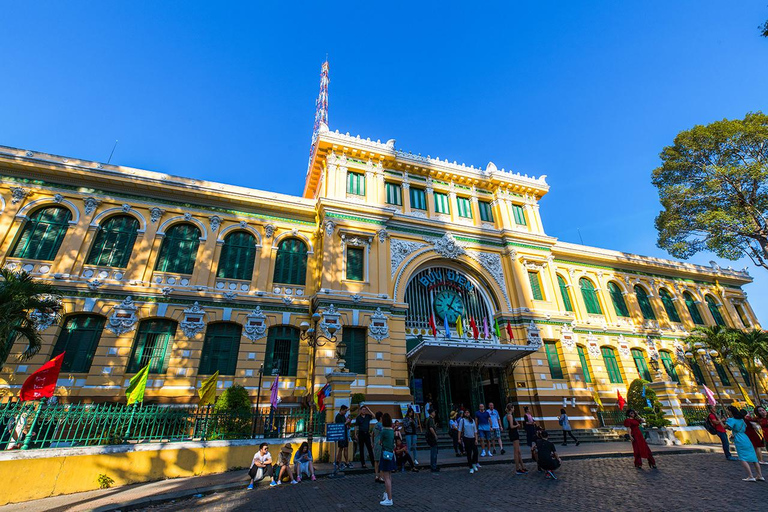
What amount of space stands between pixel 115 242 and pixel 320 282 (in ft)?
34.2

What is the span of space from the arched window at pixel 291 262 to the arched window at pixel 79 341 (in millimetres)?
8186

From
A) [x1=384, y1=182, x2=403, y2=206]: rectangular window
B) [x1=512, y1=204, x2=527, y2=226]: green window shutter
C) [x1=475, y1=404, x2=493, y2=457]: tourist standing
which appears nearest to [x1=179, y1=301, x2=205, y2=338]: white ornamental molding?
[x1=384, y1=182, x2=403, y2=206]: rectangular window

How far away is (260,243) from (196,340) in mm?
5967

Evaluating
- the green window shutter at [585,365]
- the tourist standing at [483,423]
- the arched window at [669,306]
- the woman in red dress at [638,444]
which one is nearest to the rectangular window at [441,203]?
the green window shutter at [585,365]

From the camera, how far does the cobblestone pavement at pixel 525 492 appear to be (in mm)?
6855

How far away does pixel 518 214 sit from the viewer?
25547 mm

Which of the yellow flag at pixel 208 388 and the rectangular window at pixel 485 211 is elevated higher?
the rectangular window at pixel 485 211

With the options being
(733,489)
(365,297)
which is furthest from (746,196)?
(365,297)

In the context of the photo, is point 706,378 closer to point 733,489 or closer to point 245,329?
point 733,489

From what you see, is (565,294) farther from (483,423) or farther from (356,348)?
(356,348)

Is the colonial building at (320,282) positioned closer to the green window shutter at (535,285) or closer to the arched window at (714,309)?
the green window shutter at (535,285)

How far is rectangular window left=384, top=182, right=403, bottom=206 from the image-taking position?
22.8 metres

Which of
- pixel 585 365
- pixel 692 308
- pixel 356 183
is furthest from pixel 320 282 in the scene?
pixel 692 308

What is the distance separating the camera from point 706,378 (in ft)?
89.4
